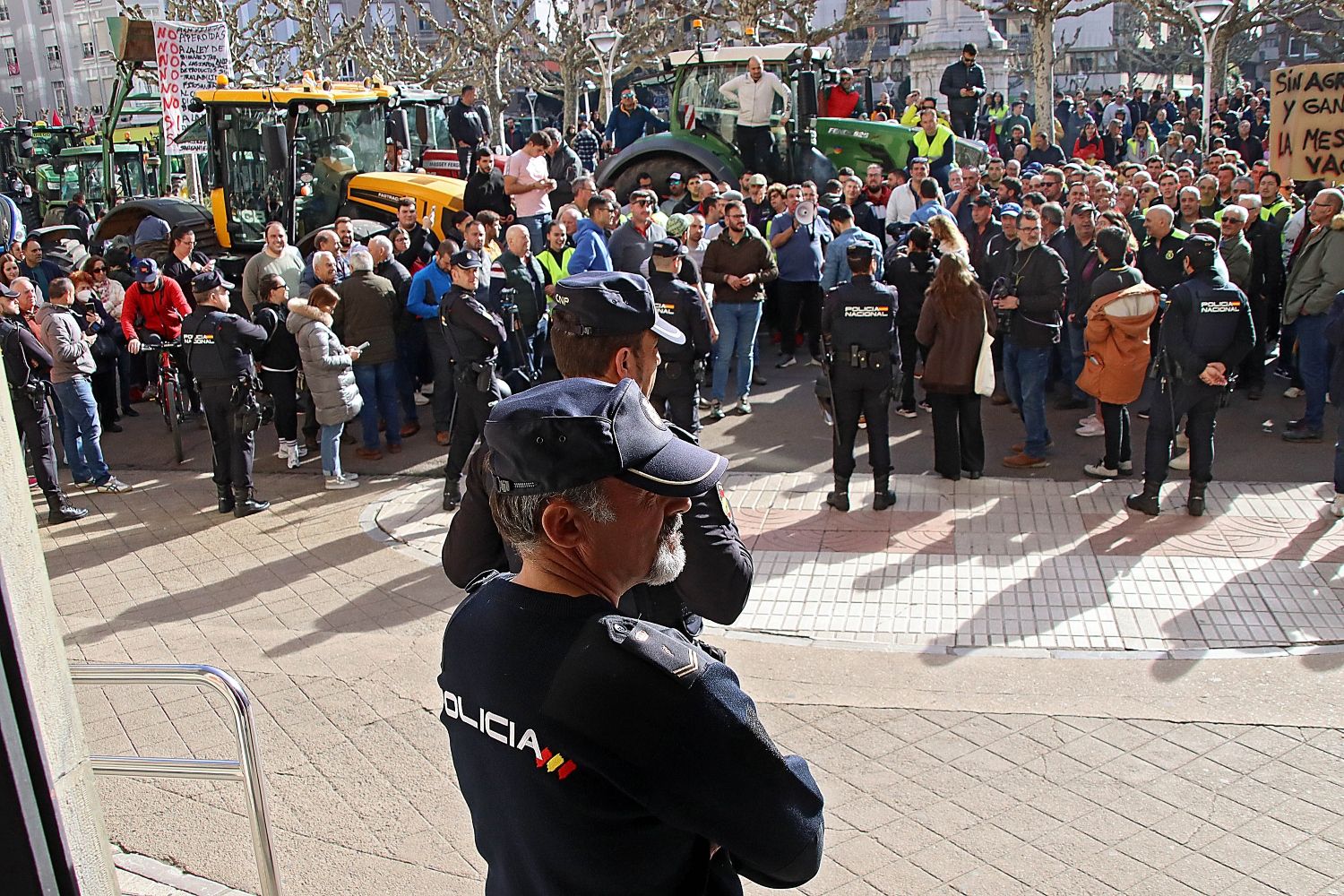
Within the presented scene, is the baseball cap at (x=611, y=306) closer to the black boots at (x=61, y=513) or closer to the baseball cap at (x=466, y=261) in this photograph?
the baseball cap at (x=466, y=261)

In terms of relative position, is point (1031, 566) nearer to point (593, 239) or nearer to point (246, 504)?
point (593, 239)

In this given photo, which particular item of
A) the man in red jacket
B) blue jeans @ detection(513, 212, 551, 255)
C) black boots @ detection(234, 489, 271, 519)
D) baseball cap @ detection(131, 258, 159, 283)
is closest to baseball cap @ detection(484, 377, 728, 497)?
black boots @ detection(234, 489, 271, 519)

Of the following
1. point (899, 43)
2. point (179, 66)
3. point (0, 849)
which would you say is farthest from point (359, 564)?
point (899, 43)

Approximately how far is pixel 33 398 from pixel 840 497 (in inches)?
237

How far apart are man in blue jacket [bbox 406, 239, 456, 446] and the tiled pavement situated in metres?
3.35

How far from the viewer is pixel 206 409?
901 centimetres

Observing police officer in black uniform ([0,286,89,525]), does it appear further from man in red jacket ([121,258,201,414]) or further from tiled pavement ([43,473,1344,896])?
tiled pavement ([43,473,1344,896])

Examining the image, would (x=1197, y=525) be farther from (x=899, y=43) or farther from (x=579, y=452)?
(x=899, y=43)

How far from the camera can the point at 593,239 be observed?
10.5m

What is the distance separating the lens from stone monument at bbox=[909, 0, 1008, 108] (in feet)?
97.7

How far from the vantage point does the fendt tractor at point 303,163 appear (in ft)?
45.6

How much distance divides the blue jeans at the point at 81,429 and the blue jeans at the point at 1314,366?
960 centimetres

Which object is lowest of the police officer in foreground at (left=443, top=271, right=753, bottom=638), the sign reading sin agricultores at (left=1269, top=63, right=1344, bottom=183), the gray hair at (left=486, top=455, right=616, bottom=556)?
the police officer in foreground at (left=443, top=271, right=753, bottom=638)

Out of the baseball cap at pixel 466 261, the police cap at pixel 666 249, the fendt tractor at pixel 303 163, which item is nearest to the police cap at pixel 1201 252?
the police cap at pixel 666 249
